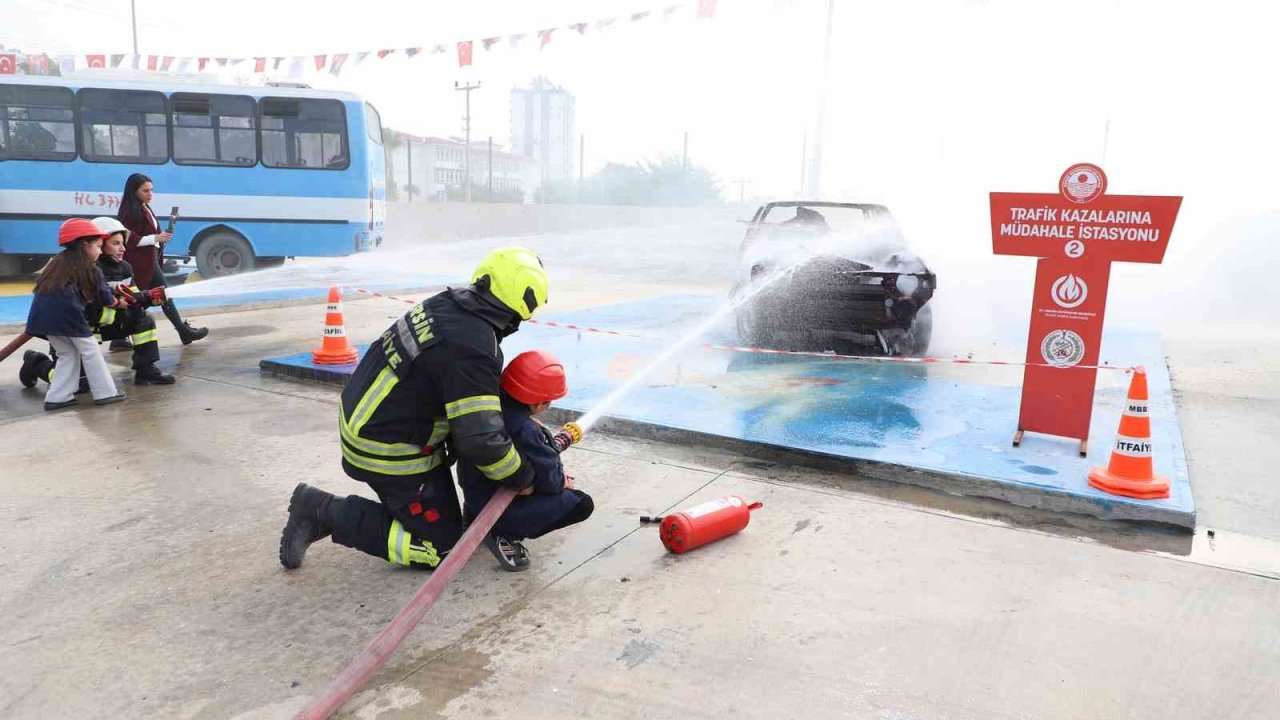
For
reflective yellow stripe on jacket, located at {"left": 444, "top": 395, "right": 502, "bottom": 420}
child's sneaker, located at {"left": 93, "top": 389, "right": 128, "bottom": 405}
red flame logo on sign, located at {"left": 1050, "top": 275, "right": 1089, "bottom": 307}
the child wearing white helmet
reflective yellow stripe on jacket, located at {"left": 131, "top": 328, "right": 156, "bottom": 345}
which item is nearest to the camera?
reflective yellow stripe on jacket, located at {"left": 444, "top": 395, "right": 502, "bottom": 420}

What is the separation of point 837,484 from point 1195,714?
2104mm

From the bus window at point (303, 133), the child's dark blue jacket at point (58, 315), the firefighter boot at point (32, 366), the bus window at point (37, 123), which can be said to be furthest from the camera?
the bus window at point (303, 133)

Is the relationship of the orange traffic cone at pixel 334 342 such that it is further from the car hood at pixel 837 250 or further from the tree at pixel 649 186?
the tree at pixel 649 186

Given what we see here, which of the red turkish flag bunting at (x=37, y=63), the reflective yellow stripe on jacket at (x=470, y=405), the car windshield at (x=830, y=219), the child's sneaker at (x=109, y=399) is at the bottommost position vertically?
the child's sneaker at (x=109, y=399)

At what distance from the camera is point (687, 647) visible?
2803mm

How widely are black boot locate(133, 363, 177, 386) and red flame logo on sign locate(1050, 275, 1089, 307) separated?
6.33 metres

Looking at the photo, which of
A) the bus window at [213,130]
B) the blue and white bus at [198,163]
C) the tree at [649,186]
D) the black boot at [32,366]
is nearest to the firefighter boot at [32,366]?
the black boot at [32,366]

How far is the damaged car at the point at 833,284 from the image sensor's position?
6.81 metres

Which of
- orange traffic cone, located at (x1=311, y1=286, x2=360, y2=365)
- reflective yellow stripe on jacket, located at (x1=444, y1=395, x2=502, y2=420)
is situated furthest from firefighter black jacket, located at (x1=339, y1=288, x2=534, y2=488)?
orange traffic cone, located at (x1=311, y1=286, x2=360, y2=365)

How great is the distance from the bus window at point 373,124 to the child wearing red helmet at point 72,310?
348 inches

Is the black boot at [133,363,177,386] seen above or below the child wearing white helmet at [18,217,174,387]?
below

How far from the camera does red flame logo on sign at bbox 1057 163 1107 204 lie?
4.41m

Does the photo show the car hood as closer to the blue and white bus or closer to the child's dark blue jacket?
the child's dark blue jacket

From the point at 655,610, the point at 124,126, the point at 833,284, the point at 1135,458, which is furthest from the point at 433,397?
the point at 124,126
